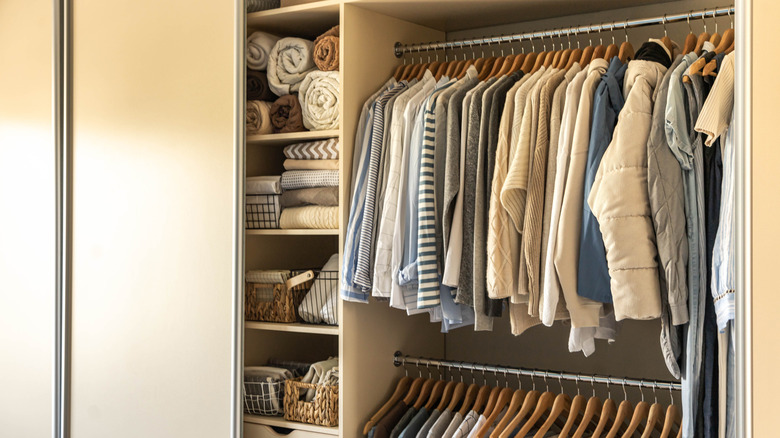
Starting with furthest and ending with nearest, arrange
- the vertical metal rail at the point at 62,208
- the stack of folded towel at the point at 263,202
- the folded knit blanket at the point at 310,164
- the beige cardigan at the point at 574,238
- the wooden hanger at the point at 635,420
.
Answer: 1. the vertical metal rail at the point at 62,208
2. the stack of folded towel at the point at 263,202
3. the folded knit blanket at the point at 310,164
4. the wooden hanger at the point at 635,420
5. the beige cardigan at the point at 574,238

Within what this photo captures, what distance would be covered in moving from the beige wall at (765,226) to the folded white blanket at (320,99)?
1.30 meters

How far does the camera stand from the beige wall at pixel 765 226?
5.77 ft

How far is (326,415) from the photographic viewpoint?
2.66 metres

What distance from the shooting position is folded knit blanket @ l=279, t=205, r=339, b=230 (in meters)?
2.70

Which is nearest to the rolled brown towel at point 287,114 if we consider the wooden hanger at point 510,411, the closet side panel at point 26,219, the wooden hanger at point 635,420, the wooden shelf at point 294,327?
the wooden shelf at point 294,327

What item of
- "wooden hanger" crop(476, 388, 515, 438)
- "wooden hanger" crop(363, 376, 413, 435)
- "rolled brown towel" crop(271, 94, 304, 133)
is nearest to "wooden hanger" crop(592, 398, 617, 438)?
"wooden hanger" crop(476, 388, 515, 438)

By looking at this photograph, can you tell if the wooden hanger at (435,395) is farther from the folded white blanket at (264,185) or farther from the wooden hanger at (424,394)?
the folded white blanket at (264,185)

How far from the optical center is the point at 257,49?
2863mm

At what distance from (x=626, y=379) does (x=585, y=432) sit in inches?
10.5

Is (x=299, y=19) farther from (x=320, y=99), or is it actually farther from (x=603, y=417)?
(x=603, y=417)

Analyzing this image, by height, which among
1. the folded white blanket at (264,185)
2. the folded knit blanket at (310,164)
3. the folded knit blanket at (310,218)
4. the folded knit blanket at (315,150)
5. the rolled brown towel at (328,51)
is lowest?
the folded knit blanket at (310,218)

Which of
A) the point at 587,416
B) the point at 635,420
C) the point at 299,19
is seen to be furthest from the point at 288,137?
the point at 635,420

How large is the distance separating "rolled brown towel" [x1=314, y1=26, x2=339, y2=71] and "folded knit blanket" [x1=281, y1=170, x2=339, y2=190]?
0.34 metres

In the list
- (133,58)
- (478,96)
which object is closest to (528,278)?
(478,96)
